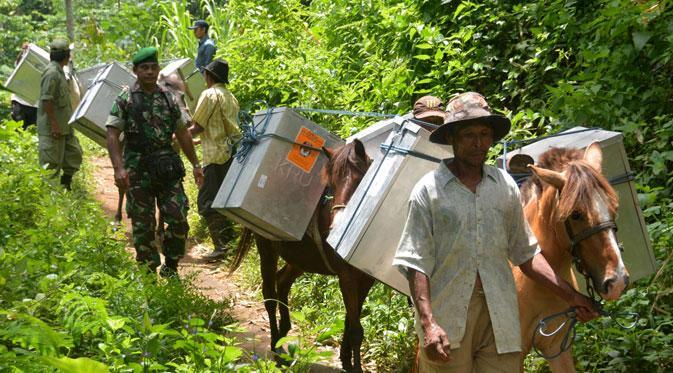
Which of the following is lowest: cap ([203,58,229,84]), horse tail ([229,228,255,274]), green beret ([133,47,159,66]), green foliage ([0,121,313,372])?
green foliage ([0,121,313,372])

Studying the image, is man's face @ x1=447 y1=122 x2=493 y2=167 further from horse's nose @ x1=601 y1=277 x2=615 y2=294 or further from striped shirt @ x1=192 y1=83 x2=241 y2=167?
striped shirt @ x1=192 y1=83 x2=241 y2=167

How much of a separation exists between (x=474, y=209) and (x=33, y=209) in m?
5.40

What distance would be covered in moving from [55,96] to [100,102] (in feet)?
5.23

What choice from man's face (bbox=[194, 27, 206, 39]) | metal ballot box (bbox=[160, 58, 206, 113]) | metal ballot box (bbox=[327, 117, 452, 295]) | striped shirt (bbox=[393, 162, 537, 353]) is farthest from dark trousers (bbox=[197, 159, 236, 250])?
striped shirt (bbox=[393, 162, 537, 353])

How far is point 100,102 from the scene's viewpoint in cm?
995

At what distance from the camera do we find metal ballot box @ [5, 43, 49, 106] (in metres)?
12.4

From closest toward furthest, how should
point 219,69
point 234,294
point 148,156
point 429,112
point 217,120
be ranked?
point 429,112, point 148,156, point 234,294, point 219,69, point 217,120

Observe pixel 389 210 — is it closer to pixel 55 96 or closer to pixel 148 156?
pixel 148 156

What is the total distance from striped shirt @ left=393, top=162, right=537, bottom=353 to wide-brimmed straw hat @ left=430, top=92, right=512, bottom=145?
0.22 m

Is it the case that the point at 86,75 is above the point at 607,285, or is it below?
below

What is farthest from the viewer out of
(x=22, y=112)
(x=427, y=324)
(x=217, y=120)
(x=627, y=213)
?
(x=22, y=112)

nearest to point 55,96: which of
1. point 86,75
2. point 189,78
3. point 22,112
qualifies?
point 86,75

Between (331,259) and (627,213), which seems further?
(331,259)

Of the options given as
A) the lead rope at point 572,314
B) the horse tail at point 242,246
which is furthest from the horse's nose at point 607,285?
the horse tail at point 242,246
